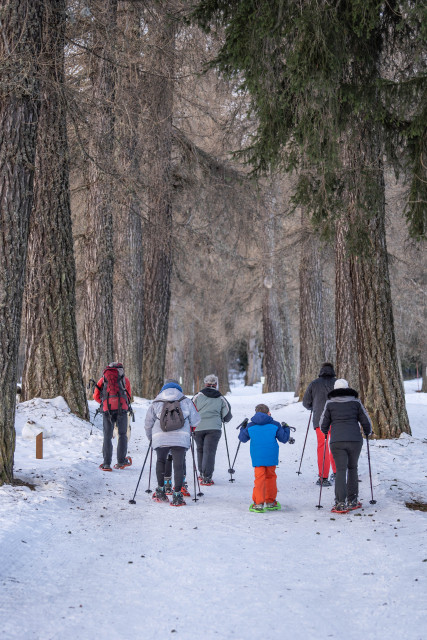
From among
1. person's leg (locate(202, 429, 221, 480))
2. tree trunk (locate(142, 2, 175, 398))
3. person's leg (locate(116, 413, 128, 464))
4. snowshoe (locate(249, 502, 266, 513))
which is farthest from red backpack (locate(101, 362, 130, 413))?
tree trunk (locate(142, 2, 175, 398))

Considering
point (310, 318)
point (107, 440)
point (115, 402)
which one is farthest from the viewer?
point (310, 318)

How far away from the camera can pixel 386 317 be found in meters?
12.1

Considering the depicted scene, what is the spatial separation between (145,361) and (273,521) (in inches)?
525

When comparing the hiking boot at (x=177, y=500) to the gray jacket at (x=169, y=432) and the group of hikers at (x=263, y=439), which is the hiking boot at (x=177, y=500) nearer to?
the group of hikers at (x=263, y=439)

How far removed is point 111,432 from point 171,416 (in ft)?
7.30

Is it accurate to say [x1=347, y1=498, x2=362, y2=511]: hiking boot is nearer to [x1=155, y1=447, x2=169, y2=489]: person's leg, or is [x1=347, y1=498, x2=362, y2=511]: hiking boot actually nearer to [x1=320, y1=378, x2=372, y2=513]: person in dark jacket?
[x1=320, y1=378, x2=372, y2=513]: person in dark jacket

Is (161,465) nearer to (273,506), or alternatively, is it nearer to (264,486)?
A: (264,486)

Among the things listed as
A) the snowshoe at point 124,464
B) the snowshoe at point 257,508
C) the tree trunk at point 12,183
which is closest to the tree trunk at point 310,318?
the snowshoe at point 124,464

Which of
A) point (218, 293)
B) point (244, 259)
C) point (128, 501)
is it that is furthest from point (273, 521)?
point (218, 293)

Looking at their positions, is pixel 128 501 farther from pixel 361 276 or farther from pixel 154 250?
pixel 154 250

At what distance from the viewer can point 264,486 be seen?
8.06 m

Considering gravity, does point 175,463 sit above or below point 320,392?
below

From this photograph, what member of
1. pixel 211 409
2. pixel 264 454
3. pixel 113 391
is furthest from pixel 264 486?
pixel 113 391

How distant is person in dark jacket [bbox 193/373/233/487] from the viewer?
31.9 feet
